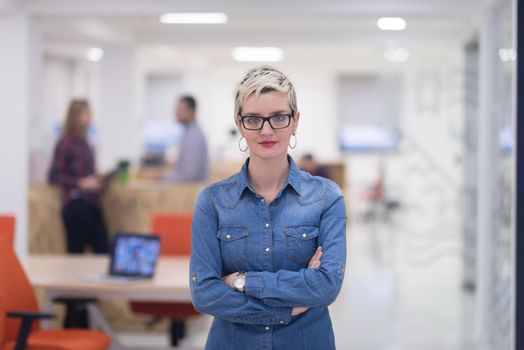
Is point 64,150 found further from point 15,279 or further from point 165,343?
point 15,279

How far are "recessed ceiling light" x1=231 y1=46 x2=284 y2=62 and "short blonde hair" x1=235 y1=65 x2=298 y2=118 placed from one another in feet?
45.5

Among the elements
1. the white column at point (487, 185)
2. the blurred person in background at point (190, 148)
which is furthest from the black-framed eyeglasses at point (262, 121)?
the blurred person in background at point (190, 148)

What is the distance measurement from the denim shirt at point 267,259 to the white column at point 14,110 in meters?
5.13

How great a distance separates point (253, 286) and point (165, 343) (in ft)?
14.3

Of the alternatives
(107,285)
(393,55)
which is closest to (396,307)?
(393,55)

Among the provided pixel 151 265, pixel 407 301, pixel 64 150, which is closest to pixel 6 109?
pixel 64 150

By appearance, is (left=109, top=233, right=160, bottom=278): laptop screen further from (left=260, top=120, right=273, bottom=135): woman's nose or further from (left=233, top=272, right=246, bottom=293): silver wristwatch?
(left=260, top=120, right=273, bottom=135): woman's nose

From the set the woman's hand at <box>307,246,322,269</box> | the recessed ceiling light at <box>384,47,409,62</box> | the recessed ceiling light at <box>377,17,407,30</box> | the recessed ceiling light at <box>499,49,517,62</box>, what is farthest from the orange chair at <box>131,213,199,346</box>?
the recessed ceiling light at <box>384,47,409,62</box>

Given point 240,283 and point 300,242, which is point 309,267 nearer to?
point 300,242

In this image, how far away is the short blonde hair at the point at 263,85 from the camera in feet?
7.97

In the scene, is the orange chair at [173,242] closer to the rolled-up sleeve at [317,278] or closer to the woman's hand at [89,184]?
the woman's hand at [89,184]

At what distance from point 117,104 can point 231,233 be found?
29.7 feet

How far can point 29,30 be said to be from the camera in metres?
7.38

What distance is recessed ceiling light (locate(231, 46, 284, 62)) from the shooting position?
16766 mm
